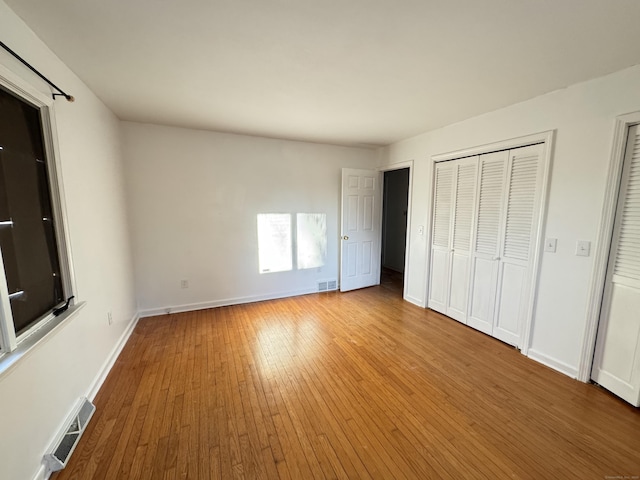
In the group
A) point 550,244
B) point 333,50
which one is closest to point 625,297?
point 550,244

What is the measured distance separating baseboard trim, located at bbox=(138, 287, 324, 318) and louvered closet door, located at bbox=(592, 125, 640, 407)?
3343mm

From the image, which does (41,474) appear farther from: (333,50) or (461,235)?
(461,235)

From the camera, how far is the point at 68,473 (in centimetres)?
139

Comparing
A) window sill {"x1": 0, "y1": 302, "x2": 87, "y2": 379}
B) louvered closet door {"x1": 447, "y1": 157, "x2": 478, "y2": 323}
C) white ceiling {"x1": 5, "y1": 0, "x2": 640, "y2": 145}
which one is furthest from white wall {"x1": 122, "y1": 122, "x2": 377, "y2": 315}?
louvered closet door {"x1": 447, "y1": 157, "x2": 478, "y2": 323}

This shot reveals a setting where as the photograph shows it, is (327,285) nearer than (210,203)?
No

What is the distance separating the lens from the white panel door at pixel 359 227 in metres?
4.25

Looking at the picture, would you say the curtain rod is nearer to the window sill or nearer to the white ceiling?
the white ceiling

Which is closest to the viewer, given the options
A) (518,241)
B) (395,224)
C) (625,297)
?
(625,297)

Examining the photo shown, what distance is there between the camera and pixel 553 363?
234 centimetres

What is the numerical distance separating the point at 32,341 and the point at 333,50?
2381 mm

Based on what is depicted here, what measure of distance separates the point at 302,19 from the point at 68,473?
9.11 feet

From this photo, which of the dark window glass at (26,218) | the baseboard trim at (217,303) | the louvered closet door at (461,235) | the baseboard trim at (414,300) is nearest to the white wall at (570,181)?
the louvered closet door at (461,235)

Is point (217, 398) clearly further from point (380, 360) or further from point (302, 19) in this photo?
point (302, 19)

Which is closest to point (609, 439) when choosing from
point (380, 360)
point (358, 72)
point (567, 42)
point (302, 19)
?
point (380, 360)
